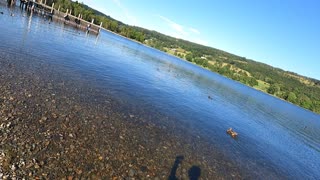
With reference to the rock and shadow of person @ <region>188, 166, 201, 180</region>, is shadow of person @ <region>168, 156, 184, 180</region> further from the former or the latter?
the rock

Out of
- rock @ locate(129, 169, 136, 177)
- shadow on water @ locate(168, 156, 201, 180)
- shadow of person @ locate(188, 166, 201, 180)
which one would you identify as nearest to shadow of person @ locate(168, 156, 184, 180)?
shadow on water @ locate(168, 156, 201, 180)

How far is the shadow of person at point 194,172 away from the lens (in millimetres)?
15384

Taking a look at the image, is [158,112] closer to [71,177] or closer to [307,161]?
[71,177]

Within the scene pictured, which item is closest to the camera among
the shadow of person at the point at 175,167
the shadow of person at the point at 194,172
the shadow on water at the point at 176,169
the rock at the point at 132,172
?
the rock at the point at 132,172

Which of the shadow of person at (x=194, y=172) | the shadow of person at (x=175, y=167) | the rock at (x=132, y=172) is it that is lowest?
the shadow of person at (x=194, y=172)

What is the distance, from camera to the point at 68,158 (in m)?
12.2

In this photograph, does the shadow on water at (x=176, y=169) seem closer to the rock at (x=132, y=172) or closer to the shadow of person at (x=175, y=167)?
the shadow of person at (x=175, y=167)

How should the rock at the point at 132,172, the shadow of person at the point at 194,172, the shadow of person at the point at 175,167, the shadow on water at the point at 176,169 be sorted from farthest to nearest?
1. the shadow of person at the point at 194,172
2. the shadow on water at the point at 176,169
3. the shadow of person at the point at 175,167
4. the rock at the point at 132,172

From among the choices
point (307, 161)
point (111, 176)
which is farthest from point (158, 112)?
point (307, 161)

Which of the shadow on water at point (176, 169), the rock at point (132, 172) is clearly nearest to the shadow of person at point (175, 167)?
the shadow on water at point (176, 169)

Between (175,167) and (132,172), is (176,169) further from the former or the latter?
(132,172)

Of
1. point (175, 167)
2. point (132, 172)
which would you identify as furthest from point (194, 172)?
point (132, 172)

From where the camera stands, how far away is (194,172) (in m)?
16.1

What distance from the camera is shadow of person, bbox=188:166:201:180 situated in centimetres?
1538
